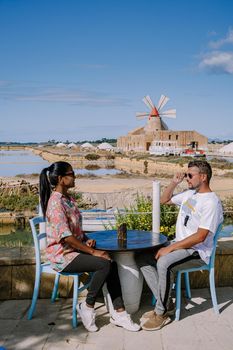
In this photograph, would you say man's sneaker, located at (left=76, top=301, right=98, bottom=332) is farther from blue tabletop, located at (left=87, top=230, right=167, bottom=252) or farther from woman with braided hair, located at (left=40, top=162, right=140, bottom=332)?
blue tabletop, located at (left=87, top=230, right=167, bottom=252)

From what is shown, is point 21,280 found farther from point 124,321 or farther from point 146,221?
point 146,221

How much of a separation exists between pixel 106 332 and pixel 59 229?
0.90 metres

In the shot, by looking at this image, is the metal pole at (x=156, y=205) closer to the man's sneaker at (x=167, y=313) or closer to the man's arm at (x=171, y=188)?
the man's arm at (x=171, y=188)

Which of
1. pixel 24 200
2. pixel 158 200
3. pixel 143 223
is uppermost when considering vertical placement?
pixel 158 200

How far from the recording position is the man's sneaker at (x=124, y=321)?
3.34 metres

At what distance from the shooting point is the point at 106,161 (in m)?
51.5

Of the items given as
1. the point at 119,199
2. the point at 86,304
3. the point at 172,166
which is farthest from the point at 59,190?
the point at 172,166

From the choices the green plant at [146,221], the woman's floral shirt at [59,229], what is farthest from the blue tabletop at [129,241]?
the green plant at [146,221]

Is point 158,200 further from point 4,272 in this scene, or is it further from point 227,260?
point 4,272

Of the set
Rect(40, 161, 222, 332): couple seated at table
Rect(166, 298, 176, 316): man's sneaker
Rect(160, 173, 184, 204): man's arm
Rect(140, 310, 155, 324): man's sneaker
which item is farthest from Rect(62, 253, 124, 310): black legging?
Rect(160, 173, 184, 204): man's arm

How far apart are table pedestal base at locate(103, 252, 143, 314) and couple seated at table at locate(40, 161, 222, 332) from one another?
5 centimetres

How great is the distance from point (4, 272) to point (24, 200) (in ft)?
44.2

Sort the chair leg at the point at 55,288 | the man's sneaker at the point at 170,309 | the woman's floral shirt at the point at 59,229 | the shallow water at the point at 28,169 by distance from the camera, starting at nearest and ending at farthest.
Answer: the woman's floral shirt at the point at 59,229, the man's sneaker at the point at 170,309, the chair leg at the point at 55,288, the shallow water at the point at 28,169

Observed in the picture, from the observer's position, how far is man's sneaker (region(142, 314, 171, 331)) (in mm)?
3346
